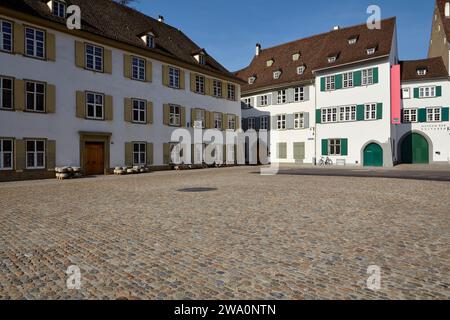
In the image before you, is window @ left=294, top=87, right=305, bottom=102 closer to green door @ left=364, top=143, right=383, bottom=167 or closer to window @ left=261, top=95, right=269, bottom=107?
window @ left=261, top=95, right=269, bottom=107

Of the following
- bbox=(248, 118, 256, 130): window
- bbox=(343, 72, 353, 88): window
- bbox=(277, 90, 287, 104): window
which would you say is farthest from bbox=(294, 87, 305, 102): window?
bbox=(248, 118, 256, 130): window

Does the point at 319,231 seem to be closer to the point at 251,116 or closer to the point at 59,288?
the point at 59,288

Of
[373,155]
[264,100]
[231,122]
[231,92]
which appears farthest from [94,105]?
[373,155]

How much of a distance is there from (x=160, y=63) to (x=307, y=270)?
24.1 metres

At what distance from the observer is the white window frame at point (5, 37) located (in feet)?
55.9

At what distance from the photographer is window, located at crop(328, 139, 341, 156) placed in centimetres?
3103

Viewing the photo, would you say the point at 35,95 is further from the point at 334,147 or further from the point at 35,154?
the point at 334,147

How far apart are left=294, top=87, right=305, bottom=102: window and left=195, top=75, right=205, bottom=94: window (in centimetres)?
1080

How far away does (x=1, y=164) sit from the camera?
16906 millimetres

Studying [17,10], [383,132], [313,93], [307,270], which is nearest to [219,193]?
[307,270]

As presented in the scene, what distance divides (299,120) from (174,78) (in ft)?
47.4

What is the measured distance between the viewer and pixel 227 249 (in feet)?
16.1

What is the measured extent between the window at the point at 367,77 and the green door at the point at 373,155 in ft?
18.4

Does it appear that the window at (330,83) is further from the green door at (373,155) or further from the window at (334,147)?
the green door at (373,155)
